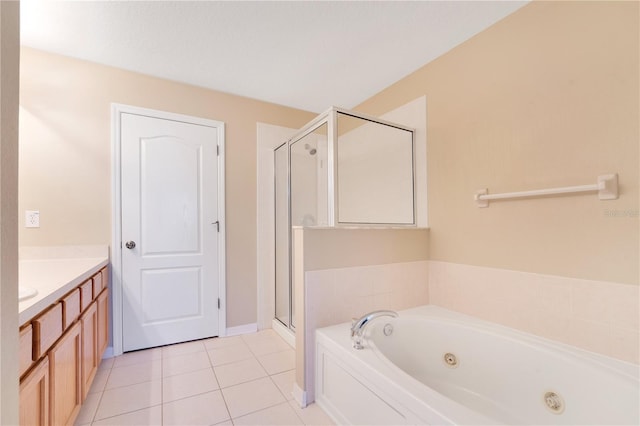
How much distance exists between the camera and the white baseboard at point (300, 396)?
1578mm

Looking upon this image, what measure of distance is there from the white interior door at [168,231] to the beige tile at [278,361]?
66 cm

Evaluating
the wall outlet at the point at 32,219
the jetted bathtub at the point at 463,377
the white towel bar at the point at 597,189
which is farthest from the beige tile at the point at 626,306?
the wall outlet at the point at 32,219

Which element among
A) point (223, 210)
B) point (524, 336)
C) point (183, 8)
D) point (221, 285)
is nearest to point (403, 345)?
point (524, 336)

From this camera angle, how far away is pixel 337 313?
67.4 inches

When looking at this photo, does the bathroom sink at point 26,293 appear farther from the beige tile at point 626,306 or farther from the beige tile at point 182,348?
the beige tile at point 626,306

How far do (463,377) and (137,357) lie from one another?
233 centimetres

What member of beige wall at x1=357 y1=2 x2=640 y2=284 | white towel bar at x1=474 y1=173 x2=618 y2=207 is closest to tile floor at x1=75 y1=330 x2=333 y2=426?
beige wall at x1=357 y1=2 x2=640 y2=284

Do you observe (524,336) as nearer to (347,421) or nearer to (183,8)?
(347,421)

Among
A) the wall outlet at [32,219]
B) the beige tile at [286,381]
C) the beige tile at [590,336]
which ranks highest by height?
the wall outlet at [32,219]

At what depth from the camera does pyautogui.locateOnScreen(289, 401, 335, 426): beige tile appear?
4.77ft

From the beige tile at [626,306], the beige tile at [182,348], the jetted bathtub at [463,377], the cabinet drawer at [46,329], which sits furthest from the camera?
the beige tile at [182,348]

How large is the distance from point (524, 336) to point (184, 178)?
267cm

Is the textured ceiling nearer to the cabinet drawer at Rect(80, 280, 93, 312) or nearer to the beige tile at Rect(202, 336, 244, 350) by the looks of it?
the cabinet drawer at Rect(80, 280, 93, 312)

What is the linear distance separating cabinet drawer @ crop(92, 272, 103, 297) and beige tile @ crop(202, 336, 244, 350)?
0.94 meters
